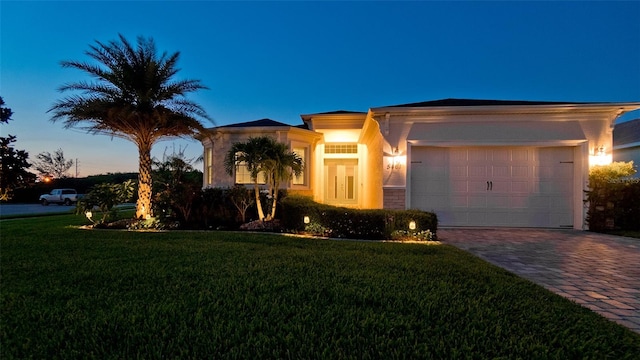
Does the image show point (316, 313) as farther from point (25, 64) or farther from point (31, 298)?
point (25, 64)

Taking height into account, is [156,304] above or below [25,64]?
below

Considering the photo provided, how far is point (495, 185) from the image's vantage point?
9.47 m

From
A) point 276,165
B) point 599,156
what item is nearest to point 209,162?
point 276,165

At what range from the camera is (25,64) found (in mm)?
13125

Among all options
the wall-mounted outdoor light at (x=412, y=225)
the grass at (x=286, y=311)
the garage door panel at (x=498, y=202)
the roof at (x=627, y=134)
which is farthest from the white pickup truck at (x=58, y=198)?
the roof at (x=627, y=134)

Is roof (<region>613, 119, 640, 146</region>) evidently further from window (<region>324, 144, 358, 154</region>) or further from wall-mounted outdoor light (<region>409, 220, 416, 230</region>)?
wall-mounted outdoor light (<region>409, 220, 416, 230</region>)

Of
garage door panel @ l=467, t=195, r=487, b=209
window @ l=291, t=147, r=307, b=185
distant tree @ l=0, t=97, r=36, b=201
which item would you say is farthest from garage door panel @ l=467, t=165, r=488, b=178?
distant tree @ l=0, t=97, r=36, b=201

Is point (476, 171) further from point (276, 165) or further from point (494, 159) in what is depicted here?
point (276, 165)

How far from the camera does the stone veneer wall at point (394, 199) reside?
9.48 m

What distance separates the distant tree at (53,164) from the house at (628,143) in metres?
50.7

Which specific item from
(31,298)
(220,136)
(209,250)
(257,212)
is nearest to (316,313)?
(31,298)

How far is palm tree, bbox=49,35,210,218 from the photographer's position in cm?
889

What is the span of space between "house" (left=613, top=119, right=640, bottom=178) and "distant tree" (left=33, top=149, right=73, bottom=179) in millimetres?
50650

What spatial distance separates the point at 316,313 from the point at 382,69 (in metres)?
28.3
